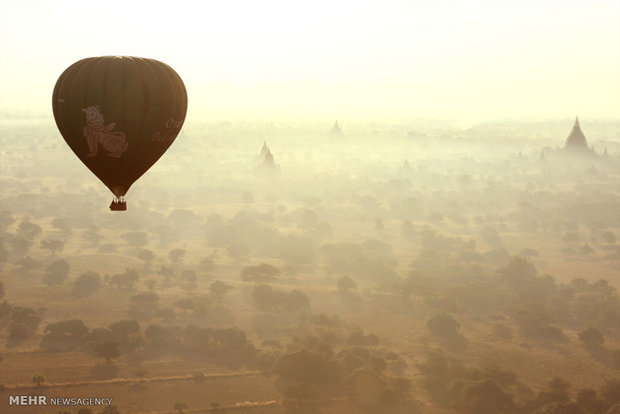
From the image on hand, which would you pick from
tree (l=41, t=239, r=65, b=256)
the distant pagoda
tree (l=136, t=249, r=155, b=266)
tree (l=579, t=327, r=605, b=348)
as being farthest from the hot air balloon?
the distant pagoda

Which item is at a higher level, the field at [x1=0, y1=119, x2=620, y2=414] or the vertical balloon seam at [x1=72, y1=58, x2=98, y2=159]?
the vertical balloon seam at [x1=72, y1=58, x2=98, y2=159]

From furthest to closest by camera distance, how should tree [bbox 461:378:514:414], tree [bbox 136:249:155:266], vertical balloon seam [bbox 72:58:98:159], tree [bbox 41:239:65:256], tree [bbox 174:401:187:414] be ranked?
1. tree [bbox 41:239:65:256]
2. tree [bbox 136:249:155:266]
3. tree [bbox 461:378:514:414]
4. tree [bbox 174:401:187:414]
5. vertical balloon seam [bbox 72:58:98:159]

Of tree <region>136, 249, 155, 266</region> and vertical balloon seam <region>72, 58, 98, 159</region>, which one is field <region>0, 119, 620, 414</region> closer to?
tree <region>136, 249, 155, 266</region>

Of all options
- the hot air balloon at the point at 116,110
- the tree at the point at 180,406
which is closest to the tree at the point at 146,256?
the tree at the point at 180,406

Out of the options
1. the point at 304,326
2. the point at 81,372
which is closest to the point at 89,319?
the point at 81,372

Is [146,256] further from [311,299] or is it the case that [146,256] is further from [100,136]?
[100,136]

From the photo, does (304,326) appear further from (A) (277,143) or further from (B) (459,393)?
(A) (277,143)
